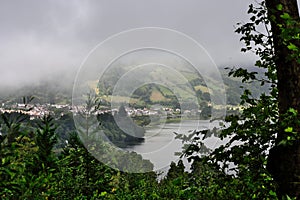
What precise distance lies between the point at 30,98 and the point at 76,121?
242 centimetres

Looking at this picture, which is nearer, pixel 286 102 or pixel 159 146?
pixel 286 102

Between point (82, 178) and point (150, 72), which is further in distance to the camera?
point (82, 178)

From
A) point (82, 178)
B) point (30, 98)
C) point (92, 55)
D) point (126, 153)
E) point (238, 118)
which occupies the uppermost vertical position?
point (92, 55)

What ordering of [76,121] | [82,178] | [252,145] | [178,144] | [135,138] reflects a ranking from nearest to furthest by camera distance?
[252,145]
[178,144]
[135,138]
[76,121]
[82,178]

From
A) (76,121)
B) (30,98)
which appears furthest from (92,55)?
(76,121)

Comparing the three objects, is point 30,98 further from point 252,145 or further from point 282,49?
point 282,49

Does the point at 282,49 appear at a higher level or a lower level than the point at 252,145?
higher

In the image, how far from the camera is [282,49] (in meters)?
3.32

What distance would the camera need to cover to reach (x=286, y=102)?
3.27 m

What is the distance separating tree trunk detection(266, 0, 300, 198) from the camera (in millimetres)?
3174

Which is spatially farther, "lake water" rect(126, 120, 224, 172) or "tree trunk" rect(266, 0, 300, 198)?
"lake water" rect(126, 120, 224, 172)

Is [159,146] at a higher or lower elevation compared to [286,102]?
lower

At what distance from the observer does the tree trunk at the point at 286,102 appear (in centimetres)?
317

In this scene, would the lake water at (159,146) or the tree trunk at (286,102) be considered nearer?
the tree trunk at (286,102)
